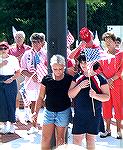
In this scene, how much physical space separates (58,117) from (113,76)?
2.12 m

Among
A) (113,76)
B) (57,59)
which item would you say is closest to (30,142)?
(113,76)

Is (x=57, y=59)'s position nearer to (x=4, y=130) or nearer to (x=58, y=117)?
(x=58, y=117)

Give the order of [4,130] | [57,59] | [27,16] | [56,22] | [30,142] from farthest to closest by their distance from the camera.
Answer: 1. [27,16]
2. [4,130]
3. [30,142]
4. [57,59]
5. [56,22]

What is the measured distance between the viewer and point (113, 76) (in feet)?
22.1

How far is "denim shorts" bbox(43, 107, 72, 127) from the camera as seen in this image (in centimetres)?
481

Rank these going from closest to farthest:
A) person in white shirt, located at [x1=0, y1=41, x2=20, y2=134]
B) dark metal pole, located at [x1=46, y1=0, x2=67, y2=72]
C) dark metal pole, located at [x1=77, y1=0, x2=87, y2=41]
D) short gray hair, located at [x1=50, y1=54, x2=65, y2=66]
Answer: dark metal pole, located at [x1=46, y1=0, x2=67, y2=72], short gray hair, located at [x1=50, y1=54, x2=65, y2=66], person in white shirt, located at [x1=0, y1=41, x2=20, y2=134], dark metal pole, located at [x1=77, y1=0, x2=87, y2=41]

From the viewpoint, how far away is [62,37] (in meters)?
4.45

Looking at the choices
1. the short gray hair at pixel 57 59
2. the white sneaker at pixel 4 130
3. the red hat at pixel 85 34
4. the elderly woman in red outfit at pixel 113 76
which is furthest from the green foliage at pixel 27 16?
the short gray hair at pixel 57 59

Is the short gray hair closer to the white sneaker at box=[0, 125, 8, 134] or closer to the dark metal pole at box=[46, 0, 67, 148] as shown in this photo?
the dark metal pole at box=[46, 0, 67, 148]

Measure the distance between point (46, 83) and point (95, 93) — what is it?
513 mm

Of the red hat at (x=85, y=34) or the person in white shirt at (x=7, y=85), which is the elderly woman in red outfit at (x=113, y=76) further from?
the person in white shirt at (x=7, y=85)

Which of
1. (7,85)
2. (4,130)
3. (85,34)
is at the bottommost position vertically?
(4,130)

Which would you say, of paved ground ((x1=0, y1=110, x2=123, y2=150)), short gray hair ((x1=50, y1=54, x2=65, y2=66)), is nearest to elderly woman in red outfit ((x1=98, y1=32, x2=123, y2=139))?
paved ground ((x1=0, y1=110, x2=123, y2=150))

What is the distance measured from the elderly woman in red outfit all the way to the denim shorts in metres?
1.76
